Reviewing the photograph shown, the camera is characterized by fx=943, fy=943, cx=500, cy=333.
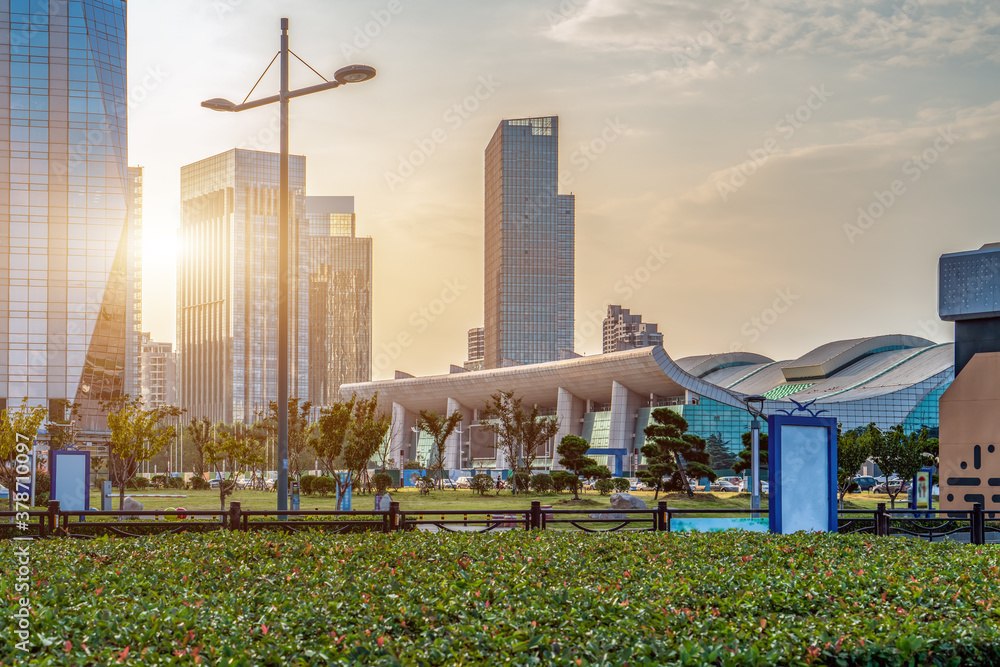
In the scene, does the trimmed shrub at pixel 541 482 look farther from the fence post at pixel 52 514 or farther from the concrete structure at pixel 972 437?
the fence post at pixel 52 514

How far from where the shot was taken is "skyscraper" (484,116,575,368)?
176500 millimetres

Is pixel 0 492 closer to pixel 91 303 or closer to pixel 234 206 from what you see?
pixel 91 303

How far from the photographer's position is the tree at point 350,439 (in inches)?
1481

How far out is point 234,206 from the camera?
190250mm

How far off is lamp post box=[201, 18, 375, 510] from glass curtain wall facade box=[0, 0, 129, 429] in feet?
277

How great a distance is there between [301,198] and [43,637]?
627 ft

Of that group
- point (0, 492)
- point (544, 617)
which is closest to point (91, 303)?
point (0, 492)

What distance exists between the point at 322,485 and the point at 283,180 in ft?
114

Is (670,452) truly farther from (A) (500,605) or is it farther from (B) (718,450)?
(A) (500,605)

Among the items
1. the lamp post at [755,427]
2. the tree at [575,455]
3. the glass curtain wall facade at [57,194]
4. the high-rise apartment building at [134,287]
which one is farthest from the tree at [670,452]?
the high-rise apartment building at [134,287]

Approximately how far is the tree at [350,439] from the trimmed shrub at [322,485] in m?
6.63

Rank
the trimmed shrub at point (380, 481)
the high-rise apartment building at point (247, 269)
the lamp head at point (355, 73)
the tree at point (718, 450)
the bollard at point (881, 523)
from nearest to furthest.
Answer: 1. the bollard at point (881, 523)
2. the lamp head at point (355, 73)
3. the trimmed shrub at point (380, 481)
4. the tree at point (718, 450)
5. the high-rise apartment building at point (247, 269)

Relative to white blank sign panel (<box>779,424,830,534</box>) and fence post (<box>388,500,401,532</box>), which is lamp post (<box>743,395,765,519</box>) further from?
fence post (<box>388,500,401,532</box>)

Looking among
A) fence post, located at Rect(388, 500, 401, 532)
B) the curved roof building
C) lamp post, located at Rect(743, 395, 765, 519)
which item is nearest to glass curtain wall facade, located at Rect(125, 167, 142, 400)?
the curved roof building
